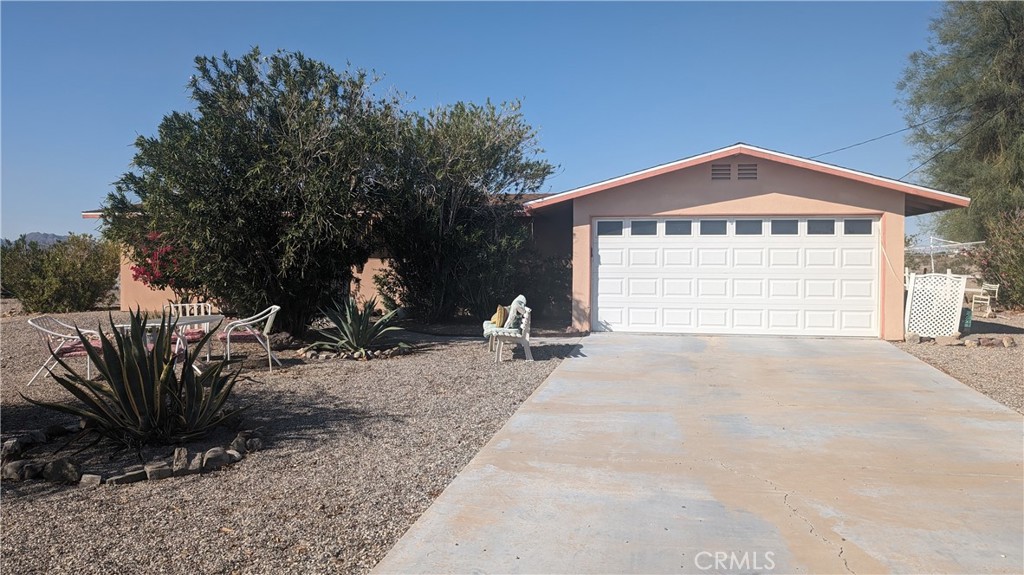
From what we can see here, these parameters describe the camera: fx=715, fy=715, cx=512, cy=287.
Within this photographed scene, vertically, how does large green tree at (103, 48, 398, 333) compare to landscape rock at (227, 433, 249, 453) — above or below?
above

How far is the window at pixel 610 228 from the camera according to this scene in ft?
47.1

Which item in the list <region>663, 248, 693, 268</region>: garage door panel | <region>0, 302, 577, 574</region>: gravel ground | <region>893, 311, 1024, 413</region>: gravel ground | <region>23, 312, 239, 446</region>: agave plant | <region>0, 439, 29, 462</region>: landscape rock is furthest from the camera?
<region>663, 248, 693, 268</region>: garage door panel

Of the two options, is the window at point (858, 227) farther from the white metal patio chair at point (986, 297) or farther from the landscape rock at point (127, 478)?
the landscape rock at point (127, 478)

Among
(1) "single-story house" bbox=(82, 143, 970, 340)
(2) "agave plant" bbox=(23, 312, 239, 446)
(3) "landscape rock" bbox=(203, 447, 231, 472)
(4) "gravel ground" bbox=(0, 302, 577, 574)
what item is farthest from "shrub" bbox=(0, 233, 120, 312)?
(3) "landscape rock" bbox=(203, 447, 231, 472)

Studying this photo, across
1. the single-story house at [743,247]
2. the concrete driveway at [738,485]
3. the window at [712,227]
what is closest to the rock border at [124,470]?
the concrete driveway at [738,485]

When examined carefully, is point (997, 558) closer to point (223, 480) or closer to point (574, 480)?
point (574, 480)

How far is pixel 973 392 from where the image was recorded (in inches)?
336

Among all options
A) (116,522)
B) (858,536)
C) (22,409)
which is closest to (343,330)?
(22,409)

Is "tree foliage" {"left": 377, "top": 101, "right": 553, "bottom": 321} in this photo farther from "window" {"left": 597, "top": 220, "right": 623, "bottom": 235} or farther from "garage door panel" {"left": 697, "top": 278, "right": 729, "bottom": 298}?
"garage door panel" {"left": 697, "top": 278, "right": 729, "bottom": 298}

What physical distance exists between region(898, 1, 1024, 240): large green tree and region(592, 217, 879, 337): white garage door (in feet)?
41.9

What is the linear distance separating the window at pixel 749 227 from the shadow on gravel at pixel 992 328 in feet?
16.8

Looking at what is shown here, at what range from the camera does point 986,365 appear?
34.2ft

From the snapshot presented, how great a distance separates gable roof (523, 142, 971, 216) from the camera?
506 inches

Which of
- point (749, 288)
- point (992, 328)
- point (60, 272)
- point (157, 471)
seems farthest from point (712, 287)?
point (60, 272)
